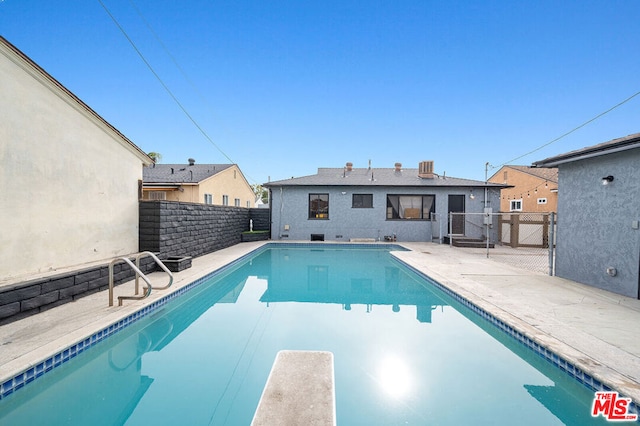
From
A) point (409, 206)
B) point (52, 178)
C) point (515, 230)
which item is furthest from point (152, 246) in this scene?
point (515, 230)

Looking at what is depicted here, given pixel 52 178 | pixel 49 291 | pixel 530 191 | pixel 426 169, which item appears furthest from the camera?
pixel 530 191

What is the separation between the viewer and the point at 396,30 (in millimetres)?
14062

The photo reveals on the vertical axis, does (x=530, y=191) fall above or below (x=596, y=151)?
above

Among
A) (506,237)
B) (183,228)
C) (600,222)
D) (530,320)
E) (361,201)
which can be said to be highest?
(361,201)

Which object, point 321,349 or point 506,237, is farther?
point 506,237

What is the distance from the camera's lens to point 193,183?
594 inches

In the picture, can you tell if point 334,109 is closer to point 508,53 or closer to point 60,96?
point 508,53

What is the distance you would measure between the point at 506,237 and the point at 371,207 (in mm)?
6537

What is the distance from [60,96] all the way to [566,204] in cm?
1083

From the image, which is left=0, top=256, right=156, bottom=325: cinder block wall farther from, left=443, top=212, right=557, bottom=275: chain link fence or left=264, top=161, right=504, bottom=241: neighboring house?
left=443, top=212, right=557, bottom=275: chain link fence

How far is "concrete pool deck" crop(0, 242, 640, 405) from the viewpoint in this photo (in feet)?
9.48

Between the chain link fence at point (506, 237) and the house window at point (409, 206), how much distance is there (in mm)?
1494

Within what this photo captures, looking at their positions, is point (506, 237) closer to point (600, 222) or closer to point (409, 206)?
point (409, 206)

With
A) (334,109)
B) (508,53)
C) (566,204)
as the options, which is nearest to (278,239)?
(334,109)
